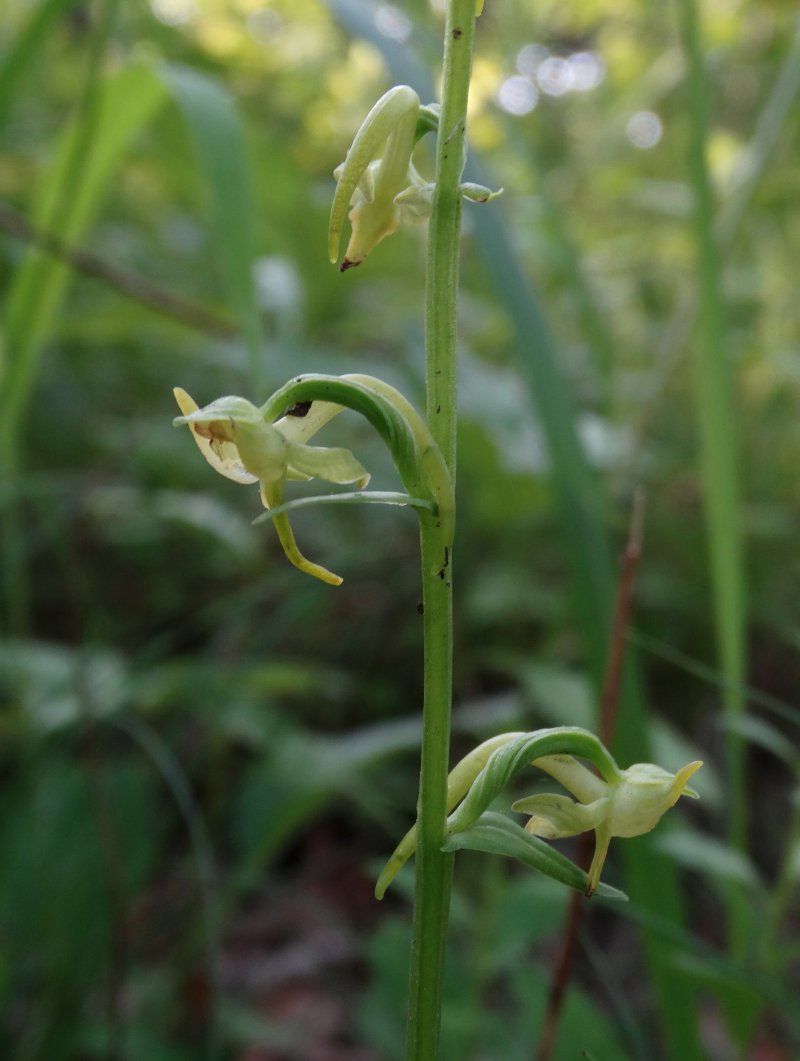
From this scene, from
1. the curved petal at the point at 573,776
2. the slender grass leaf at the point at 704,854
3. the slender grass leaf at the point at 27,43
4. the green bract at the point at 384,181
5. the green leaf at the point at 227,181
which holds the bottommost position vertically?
the slender grass leaf at the point at 704,854

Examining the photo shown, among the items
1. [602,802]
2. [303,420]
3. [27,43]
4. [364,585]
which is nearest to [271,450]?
[303,420]

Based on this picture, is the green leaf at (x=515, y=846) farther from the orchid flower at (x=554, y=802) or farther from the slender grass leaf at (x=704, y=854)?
the slender grass leaf at (x=704, y=854)

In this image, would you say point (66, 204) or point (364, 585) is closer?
point (66, 204)

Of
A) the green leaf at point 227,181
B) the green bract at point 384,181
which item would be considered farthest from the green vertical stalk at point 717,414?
the green bract at point 384,181

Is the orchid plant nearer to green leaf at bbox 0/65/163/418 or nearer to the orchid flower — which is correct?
the orchid flower

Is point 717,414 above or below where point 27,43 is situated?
below

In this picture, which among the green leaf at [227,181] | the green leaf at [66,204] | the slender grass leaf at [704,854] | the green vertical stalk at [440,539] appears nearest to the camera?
the green vertical stalk at [440,539]

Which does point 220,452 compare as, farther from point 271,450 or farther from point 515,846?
point 515,846
